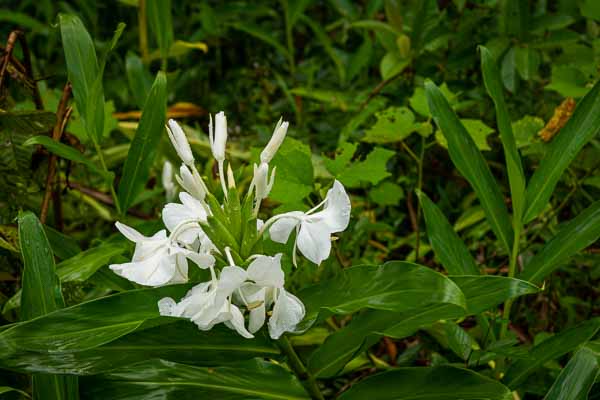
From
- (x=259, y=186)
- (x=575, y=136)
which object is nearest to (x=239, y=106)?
(x=575, y=136)

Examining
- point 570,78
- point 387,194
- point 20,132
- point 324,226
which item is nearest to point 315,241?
point 324,226

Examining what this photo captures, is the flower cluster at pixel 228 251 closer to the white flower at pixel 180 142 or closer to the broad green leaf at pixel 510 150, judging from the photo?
the white flower at pixel 180 142

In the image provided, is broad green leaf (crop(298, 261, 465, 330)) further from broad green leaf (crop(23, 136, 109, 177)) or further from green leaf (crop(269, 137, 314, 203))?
broad green leaf (crop(23, 136, 109, 177))

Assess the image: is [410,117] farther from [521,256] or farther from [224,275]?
[224,275]

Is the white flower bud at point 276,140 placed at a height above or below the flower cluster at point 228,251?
above

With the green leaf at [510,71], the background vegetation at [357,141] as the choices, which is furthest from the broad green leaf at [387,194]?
the green leaf at [510,71]

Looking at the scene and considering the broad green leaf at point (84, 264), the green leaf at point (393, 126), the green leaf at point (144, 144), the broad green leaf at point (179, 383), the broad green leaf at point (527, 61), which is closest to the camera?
the broad green leaf at point (179, 383)
